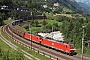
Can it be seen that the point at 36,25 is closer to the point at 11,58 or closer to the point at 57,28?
the point at 57,28

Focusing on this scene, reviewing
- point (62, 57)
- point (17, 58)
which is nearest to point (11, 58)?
point (17, 58)

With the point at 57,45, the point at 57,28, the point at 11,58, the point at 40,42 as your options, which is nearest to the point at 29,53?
the point at 57,45

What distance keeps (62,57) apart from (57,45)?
753 centimetres

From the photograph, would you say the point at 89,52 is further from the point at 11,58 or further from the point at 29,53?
the point at 11,58

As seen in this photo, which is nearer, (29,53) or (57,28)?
(29,53)

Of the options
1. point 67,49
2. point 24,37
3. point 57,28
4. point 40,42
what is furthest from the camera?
point 57,28

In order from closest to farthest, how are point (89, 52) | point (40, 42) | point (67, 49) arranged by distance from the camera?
point (67, 49), point (89, 52), point (40, 42)

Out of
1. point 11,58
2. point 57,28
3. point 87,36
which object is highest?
point 11,58

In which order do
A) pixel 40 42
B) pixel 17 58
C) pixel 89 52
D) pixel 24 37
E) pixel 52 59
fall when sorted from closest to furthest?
pixel 17 58, pixel 52 59, pixel 89 52, pixel 40 42, pixel 24 37

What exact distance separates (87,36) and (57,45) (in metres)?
22.8

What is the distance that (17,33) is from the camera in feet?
394

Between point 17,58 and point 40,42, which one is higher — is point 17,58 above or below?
above

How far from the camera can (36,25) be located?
19125cm

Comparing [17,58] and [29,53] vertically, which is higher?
[17,58]
